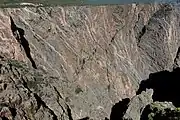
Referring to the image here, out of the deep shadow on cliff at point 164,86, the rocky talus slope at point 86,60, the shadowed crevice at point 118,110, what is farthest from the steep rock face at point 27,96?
the deep shadow on cliff at point 164,86

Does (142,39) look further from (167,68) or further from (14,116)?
(14,116)

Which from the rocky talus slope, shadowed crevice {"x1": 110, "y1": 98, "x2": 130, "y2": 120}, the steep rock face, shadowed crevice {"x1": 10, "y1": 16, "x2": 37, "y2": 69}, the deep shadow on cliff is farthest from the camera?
the deep shadow on cliff

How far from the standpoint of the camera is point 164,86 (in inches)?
336

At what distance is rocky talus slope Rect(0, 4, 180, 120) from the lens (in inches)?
249

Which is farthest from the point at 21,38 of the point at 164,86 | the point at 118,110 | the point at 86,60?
the point at 164,86

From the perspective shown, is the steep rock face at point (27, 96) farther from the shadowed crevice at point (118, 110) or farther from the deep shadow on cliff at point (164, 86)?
the deep shadow on cliff at point (164, 86)

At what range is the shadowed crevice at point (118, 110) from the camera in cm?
742

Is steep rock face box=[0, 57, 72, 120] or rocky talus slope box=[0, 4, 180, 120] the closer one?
steep rock face box=[0, 57, 72, 120]

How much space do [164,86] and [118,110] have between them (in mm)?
1385

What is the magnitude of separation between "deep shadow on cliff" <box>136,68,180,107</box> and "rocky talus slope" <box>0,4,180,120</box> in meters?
0.02

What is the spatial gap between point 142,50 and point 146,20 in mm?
590

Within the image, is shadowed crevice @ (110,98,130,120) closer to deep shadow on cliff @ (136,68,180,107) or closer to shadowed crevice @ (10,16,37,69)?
deep shadow on cliff @ (136,68,180,107)

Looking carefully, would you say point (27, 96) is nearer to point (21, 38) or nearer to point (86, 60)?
point (21, 38)

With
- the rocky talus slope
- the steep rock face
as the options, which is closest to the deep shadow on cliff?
the rocky talus slope
